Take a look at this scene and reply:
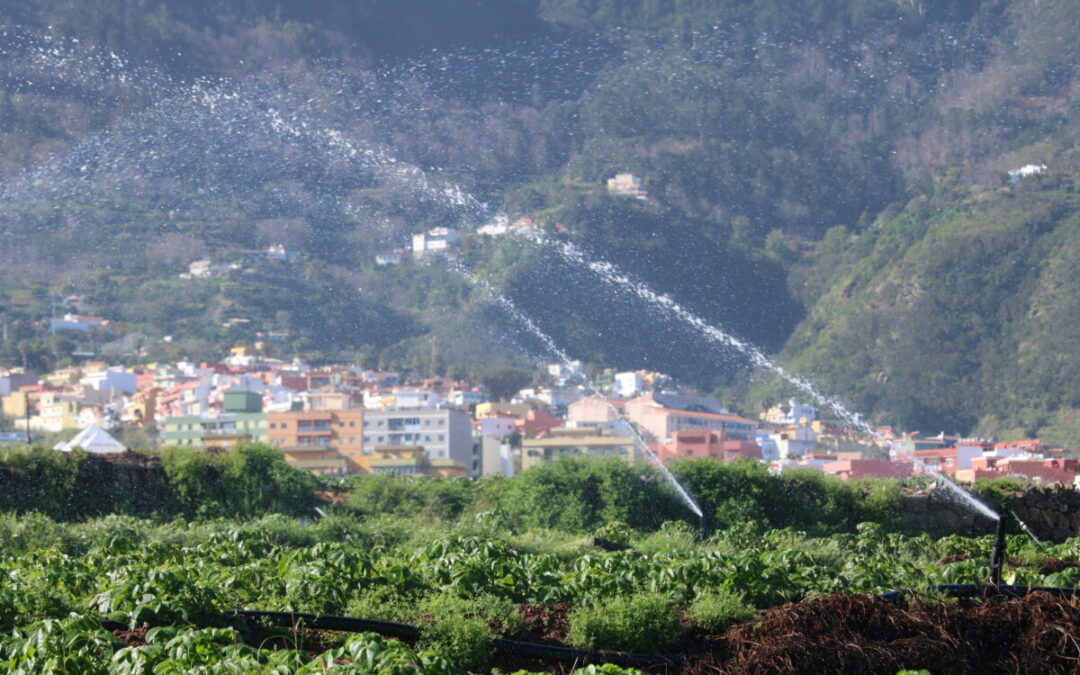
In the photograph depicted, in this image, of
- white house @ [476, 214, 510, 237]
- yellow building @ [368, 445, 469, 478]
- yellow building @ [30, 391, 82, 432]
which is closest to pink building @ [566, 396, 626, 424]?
yellow building @ [368, 445, 469, 478]

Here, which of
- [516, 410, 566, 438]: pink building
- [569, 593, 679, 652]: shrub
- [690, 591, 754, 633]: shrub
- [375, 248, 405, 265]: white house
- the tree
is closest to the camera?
[569, 593, 679, 652]: shrub

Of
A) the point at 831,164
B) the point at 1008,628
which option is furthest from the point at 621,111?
the point at 1008,628

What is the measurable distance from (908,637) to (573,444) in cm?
4146

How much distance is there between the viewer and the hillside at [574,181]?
82.2 meters

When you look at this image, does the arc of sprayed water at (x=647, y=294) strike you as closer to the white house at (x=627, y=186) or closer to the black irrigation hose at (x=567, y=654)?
the white house at (x=627, y=186)

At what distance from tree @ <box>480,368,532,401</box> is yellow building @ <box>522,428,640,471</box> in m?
26.8

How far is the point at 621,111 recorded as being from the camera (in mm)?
126938

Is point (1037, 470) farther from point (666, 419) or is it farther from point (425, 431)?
point (425, 431)

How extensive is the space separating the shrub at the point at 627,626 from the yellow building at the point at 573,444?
3448 centimetres

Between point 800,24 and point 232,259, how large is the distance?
6942cm

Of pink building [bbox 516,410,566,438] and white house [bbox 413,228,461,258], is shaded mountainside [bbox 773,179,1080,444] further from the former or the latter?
white house [bbox 413,228,461,258]

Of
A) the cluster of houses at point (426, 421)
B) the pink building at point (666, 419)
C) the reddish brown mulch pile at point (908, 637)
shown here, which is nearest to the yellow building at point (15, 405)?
the cluster of houses at point (426, 421)

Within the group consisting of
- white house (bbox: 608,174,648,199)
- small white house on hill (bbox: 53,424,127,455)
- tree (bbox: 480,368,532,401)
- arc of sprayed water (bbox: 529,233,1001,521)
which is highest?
white house (bbox: 608,174,648,199)

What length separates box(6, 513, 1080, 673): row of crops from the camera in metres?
7.34
